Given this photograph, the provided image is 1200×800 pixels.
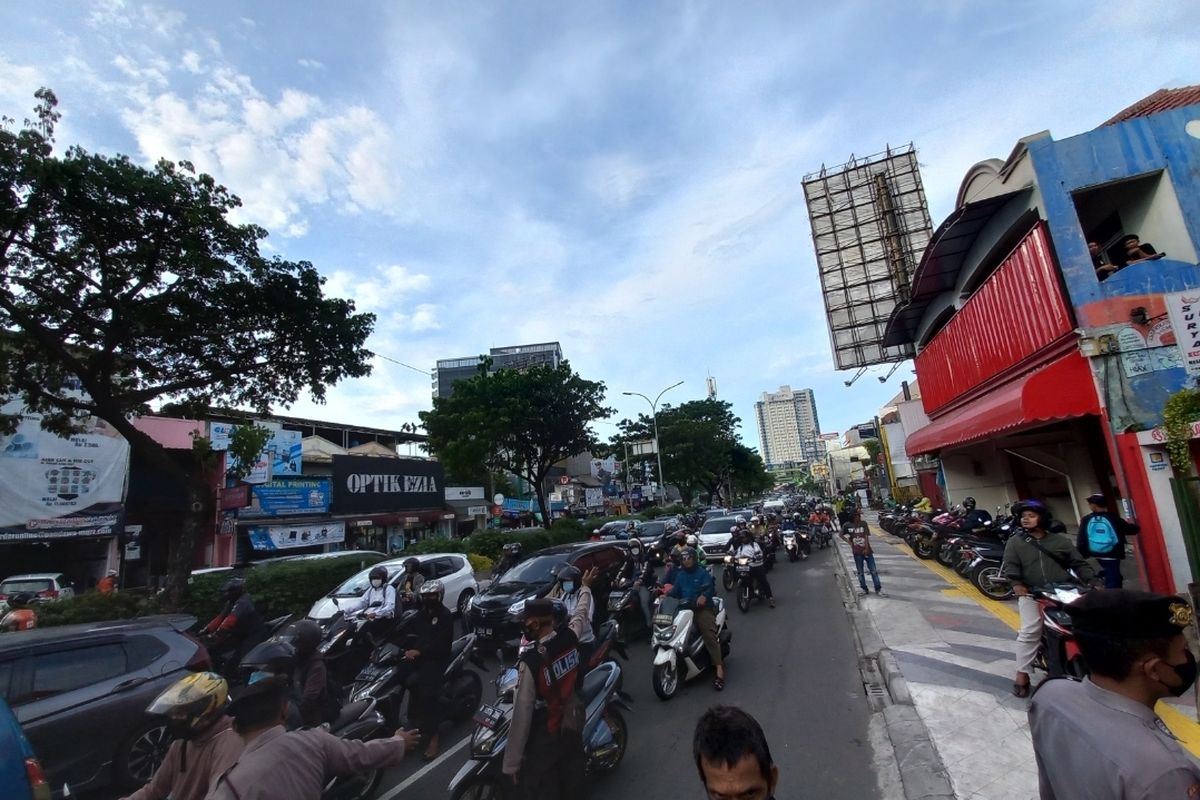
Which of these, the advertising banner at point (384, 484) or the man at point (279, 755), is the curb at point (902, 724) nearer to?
the man at point (279, 755)

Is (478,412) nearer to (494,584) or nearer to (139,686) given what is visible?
(494,584)

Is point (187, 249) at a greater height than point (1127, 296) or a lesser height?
greater

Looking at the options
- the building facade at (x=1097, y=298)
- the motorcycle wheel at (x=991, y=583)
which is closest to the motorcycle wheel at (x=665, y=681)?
the building facade at (x=1097, y=298)

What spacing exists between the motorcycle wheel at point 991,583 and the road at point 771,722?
253cm

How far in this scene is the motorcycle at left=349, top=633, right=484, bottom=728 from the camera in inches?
207

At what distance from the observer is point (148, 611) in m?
9.69

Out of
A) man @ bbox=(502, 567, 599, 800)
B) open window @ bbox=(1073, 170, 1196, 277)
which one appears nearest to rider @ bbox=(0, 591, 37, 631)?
man @ bbox=(502, 567, 599, 800)

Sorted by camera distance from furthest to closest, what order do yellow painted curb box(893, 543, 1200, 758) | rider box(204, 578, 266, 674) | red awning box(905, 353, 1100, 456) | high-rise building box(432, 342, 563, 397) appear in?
high-rise building box(432, 342, 563, 397) < red awning box(905, 353, 1100, 456) < rider box(204, 578, 266, 674) < yellow painted curb box(893, 543, 1200, 758)

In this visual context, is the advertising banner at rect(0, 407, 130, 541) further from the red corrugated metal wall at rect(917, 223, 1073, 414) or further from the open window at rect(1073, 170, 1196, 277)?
the open window at rect(1073, 170, 1196, 277)

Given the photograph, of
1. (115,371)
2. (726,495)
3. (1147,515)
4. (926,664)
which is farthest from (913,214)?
(726,495)

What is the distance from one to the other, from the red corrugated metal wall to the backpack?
4.04 meters

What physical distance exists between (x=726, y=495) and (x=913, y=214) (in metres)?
51.2

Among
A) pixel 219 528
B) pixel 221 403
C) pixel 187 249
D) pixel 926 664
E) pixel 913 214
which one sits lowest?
pixel 926 664

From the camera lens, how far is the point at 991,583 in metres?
9.21
